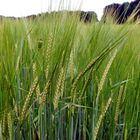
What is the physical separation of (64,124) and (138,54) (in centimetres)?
34

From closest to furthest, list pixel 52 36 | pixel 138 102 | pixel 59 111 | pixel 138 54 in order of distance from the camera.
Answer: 1. pixel 52 36
2. pixel 59 111
3. pixel 138 102
4. pixel 138 54

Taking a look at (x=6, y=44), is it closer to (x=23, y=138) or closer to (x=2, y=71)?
(x=2, y=71)

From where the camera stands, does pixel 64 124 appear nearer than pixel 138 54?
Yes

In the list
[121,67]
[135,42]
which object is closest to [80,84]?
[121,67]

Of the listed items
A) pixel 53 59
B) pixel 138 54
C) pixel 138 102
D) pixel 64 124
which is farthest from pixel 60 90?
pixel 138 54

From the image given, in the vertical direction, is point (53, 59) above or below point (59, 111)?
above

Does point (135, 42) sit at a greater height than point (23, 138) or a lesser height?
greater

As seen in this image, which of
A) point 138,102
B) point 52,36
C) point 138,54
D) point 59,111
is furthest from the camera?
point 138,54

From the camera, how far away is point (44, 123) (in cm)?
86

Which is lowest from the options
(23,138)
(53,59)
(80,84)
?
(23,138)

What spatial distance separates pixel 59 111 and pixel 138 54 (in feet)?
1.18

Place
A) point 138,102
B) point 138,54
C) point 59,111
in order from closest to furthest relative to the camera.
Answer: point 59,111, point 138,102, point 138,54

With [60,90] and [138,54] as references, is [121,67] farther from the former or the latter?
[60,90]

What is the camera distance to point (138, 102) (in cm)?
99
